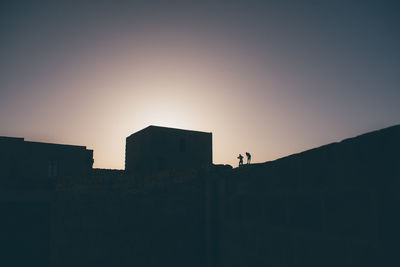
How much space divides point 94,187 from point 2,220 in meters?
5.52

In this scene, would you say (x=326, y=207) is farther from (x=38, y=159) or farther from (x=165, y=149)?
(x=38, y=159)

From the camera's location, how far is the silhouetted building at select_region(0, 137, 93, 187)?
24652 mm

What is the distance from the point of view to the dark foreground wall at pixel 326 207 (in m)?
2.94

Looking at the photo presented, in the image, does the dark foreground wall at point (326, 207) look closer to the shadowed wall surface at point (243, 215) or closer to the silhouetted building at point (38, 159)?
the shadowed wall surface at point (243, 215)

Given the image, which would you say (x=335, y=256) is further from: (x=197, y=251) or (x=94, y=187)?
(x=94, y=187)

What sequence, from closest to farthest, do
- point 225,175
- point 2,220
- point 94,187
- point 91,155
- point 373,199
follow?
point 373,199, point 225,175, point 94,187, point 2,220, point 91,155

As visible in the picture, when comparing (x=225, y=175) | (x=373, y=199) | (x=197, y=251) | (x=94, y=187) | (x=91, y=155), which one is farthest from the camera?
(x=91, y=155)

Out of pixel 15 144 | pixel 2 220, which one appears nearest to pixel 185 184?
pixel 2 220

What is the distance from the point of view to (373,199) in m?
3.04

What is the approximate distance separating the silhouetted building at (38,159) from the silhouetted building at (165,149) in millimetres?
3945

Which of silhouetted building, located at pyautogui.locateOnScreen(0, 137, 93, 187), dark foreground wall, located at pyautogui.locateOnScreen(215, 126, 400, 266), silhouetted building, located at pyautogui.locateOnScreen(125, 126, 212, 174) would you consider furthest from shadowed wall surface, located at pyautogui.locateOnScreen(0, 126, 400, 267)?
silhouetted building, located at pyautogui.locateOnScreen(0, 137, 93, 187)

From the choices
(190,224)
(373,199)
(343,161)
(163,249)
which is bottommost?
(163,249)

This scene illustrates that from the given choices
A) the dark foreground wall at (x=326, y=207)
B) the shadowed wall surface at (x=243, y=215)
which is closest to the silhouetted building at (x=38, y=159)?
the shadowed wall surface at (x=243, y=215)

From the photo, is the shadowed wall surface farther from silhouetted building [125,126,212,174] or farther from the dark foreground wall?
silhouetted building [125,126,212,174]
